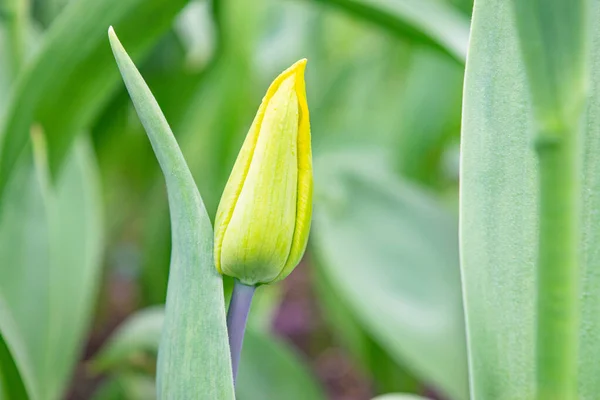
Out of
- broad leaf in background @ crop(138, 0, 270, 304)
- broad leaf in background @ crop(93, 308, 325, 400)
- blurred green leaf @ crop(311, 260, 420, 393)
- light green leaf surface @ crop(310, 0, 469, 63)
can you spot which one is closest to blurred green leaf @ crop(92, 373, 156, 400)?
broad leaf in background @ crop(93, 308, 325, 400)

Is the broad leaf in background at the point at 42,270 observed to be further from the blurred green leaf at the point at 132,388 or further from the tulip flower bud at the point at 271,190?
the tulip flower bud at the point at 271,190

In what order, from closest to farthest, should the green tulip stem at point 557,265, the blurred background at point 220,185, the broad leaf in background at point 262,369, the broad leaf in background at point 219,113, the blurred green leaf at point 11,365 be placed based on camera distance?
the green tulip stem at point 557,265
the blurred green leaf at point 11,365
the blurred background at point 220,185
the broad leaf in background at point 262,369
the broad leaf in background at point 219,113

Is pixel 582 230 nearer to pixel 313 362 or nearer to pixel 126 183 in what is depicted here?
pixel 313 362

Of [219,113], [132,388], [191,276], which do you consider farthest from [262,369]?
[191,276]

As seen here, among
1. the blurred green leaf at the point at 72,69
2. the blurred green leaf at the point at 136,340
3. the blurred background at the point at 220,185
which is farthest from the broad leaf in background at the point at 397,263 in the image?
the blurred green leaf at the point at 72,69

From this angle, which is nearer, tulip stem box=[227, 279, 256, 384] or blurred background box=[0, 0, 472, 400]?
tulip stem box=[227, 279, 256, 384]

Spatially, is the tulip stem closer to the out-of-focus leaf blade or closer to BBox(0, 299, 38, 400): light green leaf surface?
BBox(0, 299, 38, 400): light green leaf surface
